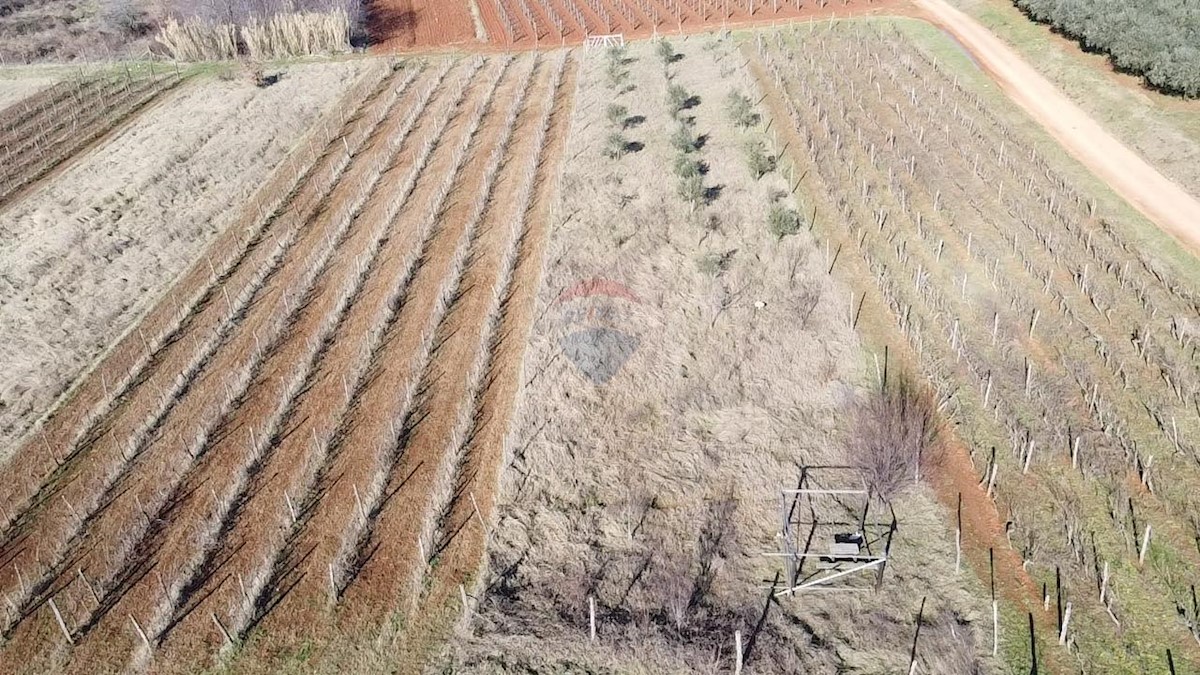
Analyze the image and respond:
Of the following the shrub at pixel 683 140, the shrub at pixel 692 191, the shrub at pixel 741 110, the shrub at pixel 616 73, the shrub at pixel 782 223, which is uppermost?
the shrub at pixel 616 73

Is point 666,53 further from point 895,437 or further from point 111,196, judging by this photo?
point 895,437

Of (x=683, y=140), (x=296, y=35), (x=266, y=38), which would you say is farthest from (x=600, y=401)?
(x=266, y=38)

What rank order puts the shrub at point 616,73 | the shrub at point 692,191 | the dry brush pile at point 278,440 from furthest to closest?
the shrub at point 616,73
the shrub at point 692,191
the dry brush pile at point 278,440

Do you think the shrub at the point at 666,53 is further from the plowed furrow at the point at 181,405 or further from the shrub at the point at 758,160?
the plowed furrow at the point at 181,405

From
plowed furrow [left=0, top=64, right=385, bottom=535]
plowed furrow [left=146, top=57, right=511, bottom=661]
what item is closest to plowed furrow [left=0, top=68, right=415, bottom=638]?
plowed furrow [left=0, top=64, right=385, bottom=535]

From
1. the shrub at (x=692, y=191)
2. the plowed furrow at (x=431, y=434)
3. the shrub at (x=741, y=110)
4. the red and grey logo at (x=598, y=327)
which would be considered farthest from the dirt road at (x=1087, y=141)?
the plowed furrow at (x=431, y=434)
